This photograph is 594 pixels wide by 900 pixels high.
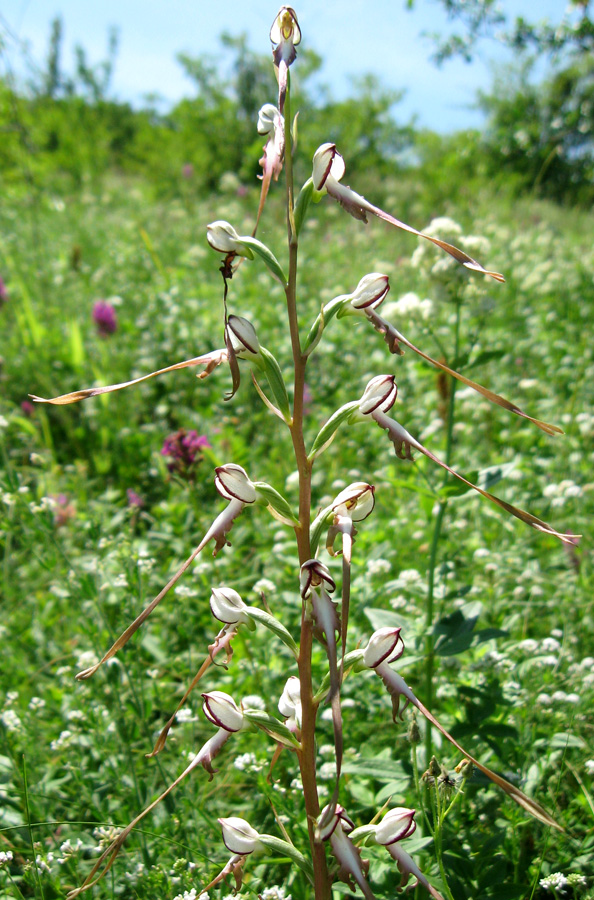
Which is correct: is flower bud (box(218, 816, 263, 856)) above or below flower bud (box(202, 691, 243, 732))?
below

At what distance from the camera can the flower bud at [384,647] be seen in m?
1.04

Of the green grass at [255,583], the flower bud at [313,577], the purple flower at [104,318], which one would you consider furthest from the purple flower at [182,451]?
the purple flower at [104,318]

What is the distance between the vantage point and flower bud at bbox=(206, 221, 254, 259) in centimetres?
105

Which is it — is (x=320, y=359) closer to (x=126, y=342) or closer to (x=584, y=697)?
(x=126, y=342)

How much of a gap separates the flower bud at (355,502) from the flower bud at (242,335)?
285 millimetres

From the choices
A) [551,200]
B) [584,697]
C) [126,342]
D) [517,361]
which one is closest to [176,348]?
[126,342]

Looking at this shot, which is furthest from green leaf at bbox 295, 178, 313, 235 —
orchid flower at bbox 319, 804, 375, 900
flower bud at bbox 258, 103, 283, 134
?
orchid flower at bbox 319, 804, 375, 900

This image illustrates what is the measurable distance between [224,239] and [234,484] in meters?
0.41

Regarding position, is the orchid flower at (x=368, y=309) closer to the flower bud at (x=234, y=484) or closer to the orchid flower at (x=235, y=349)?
the orchid flower at (x=235, y=349)

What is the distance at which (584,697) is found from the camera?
1.79 meters

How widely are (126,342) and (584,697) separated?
12.7 feet

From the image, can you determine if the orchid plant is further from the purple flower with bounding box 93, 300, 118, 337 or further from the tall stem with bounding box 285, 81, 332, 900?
the purple flower with bounding box 93, 300, 118, 337

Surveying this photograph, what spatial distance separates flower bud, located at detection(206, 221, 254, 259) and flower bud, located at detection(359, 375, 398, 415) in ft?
1.05

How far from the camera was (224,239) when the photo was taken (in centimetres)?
106
